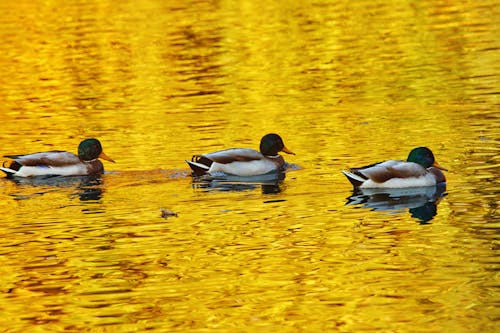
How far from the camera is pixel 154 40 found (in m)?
44.4

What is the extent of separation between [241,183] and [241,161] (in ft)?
1.79

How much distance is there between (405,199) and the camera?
1950 cm

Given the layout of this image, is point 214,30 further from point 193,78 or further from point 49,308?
point 49,308

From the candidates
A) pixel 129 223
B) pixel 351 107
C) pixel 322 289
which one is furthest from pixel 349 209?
pixel 351 107

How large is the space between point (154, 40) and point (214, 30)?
2.65 m

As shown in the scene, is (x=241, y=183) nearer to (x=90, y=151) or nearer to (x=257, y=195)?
(x=257, y=195)

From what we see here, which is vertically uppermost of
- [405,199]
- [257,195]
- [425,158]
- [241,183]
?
[425,158]

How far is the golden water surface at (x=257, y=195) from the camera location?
1405cm

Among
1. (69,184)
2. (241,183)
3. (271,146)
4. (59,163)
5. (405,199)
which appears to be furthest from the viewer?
(271,146)

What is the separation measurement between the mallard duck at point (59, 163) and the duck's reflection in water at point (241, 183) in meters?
2.05

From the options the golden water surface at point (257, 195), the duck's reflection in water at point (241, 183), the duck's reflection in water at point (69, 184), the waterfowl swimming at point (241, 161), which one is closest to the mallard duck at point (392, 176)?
the golden water surface at point (257, 195)

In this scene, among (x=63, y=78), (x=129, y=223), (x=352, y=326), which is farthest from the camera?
(x=63, y=78)

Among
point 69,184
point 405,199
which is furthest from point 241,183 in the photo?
point 405,199

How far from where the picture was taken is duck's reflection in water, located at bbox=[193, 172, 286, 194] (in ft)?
68.5
